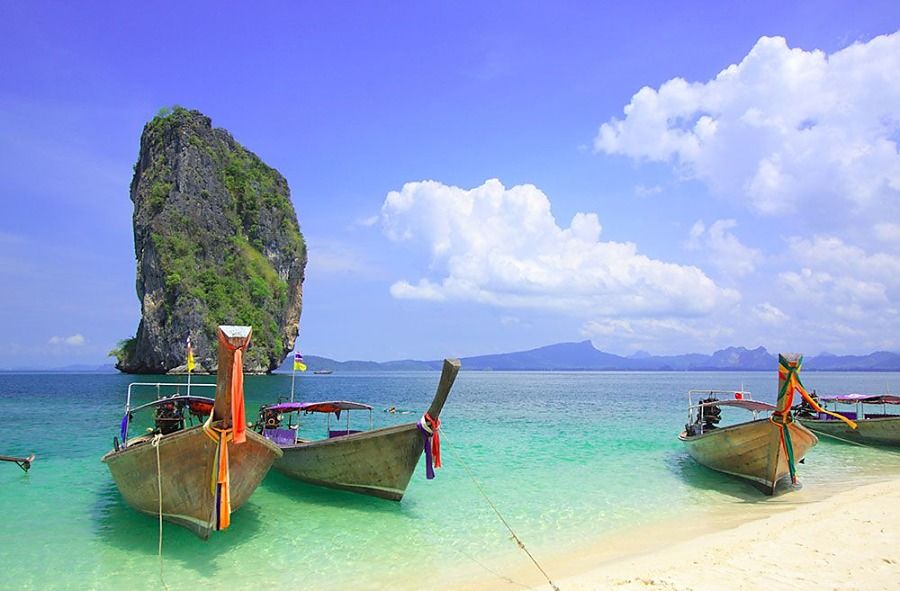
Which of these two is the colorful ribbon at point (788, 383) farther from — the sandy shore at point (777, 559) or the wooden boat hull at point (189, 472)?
the wooden boat hull at point (189, 472)

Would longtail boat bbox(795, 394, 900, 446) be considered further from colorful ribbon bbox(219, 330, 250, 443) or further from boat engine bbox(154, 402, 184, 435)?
boat engine bbox(154, 402, 184, 435)

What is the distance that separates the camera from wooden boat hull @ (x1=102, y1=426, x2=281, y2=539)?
9.12 metres

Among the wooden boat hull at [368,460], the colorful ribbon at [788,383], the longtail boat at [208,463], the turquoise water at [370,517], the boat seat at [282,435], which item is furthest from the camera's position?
the boat seat at [282,435]

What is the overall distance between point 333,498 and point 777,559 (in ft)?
27.5

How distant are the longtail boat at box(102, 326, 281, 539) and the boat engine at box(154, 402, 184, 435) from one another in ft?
6.06

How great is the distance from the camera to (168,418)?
41.5 feet

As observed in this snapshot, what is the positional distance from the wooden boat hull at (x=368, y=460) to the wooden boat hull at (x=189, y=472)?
1.89m

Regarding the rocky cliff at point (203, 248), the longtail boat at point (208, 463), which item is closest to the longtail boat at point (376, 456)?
the longtail boat at point (208, 463)

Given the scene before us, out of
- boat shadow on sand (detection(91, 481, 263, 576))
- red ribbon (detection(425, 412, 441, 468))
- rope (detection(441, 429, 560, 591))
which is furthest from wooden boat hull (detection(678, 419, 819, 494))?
boat shadow on sand (detection(91, 481, 263, 576))

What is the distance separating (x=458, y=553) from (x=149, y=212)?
7642 centimetres

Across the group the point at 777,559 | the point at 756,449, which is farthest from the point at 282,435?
the point at 756,449

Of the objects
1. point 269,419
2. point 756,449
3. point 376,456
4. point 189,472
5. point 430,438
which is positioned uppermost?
point 430,438

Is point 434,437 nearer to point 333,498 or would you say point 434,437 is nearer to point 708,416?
point 333,498

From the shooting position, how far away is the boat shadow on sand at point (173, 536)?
9.10 m
